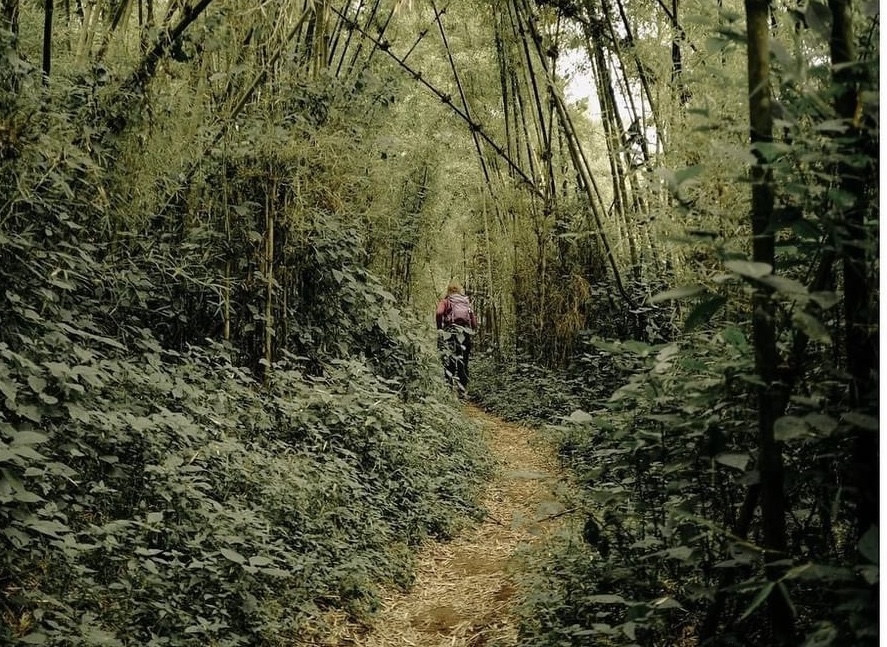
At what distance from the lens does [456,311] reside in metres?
8.35

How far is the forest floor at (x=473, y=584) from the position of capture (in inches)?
109

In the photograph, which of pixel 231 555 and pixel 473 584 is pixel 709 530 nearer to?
pixel 231 555

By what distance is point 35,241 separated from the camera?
285cm

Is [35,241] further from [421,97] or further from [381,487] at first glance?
[421,97]

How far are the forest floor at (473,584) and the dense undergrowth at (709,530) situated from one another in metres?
0.24

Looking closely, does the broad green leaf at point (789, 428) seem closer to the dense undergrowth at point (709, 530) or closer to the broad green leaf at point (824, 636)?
the dense undergrowth at point (709, 530)

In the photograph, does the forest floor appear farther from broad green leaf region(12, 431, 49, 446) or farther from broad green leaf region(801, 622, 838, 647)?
broad green leaf region(12, 431, 49, 446)

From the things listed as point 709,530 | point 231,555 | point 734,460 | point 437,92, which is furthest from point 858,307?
Answer: point 437,92

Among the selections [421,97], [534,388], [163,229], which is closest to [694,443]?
[163,229]

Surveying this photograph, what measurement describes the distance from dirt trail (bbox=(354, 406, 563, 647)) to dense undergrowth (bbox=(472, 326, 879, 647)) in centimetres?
24

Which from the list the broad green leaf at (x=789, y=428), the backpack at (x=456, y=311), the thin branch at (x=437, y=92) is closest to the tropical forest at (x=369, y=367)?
the broad green leaf at (x=789, y=428)

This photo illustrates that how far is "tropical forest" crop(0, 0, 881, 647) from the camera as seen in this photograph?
1319mm

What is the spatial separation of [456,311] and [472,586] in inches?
202

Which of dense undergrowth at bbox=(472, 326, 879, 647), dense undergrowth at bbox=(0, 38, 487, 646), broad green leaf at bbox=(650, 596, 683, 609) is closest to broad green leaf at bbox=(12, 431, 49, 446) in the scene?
dense undergrowth at bbox=(0, 38, 487, 646)
